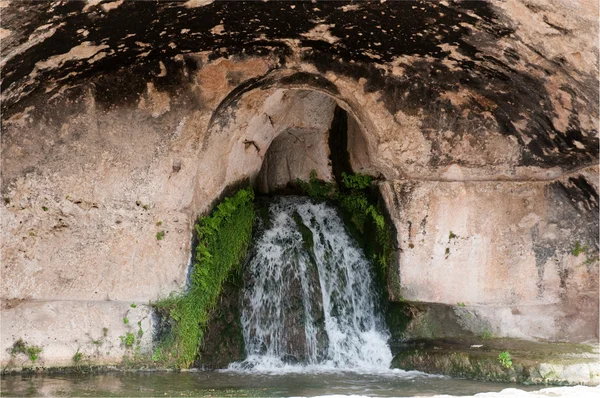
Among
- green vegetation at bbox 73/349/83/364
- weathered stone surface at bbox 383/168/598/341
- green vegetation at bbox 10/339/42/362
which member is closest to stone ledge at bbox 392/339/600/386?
weathered stone surface at bbox 383/168/598/341

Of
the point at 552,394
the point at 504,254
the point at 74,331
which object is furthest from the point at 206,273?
the point at 552,394

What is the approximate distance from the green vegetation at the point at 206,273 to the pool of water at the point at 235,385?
13.0 inches

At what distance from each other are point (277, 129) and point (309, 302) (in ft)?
7.66

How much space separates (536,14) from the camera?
555 cm

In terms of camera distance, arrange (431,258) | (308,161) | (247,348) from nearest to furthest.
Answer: (247,348), (431,258), (308,161)

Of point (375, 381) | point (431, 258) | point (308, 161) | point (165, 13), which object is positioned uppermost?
point (165, 13)

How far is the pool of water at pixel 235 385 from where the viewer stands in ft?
20.1

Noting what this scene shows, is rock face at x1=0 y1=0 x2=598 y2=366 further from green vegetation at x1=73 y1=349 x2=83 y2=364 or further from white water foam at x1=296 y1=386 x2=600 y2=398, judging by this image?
white water foam at x1=296 y1=386 x2=600 y2=398

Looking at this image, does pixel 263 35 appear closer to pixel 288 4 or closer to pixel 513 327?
pixel 288 4

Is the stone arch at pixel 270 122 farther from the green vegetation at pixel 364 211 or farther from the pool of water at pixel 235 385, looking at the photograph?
the pool of water at pixel 235 385

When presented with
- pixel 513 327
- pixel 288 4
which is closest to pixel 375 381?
pixel 513 327

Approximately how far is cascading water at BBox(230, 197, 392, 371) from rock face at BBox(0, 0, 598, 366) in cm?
64

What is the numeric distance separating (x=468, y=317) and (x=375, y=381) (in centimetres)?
180

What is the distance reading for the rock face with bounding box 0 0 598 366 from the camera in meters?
6.28
